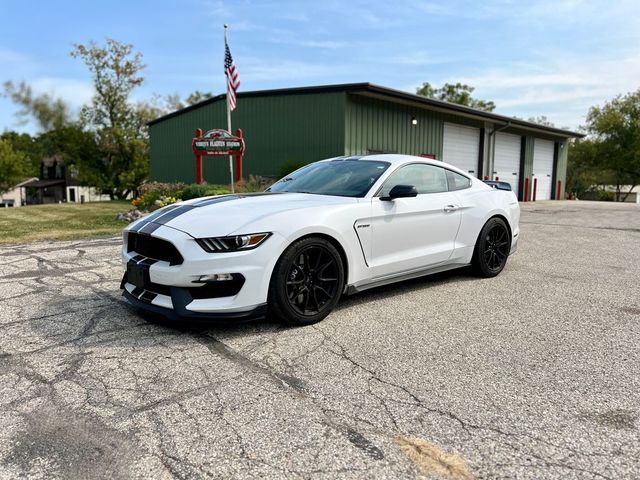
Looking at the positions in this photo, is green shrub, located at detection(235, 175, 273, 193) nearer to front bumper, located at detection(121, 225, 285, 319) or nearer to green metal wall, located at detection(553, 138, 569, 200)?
front bumper, located at detection(121, 225, 285, 319)

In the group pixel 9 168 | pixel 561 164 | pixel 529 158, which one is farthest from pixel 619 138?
pixel 9 168

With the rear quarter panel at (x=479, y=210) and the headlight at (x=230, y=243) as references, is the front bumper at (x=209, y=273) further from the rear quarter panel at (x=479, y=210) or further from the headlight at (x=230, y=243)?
the rear quarter panel at (x=479, y=210)

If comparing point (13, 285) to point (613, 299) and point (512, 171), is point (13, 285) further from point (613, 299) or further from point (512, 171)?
point (512, 171)

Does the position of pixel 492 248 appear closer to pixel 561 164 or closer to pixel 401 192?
pixel 401 192

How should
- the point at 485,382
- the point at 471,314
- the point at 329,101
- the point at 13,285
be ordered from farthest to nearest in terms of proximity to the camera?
the point at 329,101, the point at 13,285, the point at 471,314, the point at 485,382

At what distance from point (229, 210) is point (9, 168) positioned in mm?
56154

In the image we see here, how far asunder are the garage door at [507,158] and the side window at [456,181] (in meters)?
19.1

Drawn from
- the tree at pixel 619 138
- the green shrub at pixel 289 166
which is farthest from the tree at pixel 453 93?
the green shrub at pixel 289 166

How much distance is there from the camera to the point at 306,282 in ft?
12.9

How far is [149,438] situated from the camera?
2311 millimetres

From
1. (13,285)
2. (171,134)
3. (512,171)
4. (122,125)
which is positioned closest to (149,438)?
(13,285)

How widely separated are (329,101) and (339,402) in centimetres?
1482

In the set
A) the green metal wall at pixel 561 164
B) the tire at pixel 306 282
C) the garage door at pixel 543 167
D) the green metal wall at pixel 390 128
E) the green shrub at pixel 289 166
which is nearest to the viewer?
the tire at pixel 306 282

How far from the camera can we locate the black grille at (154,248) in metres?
3.61
